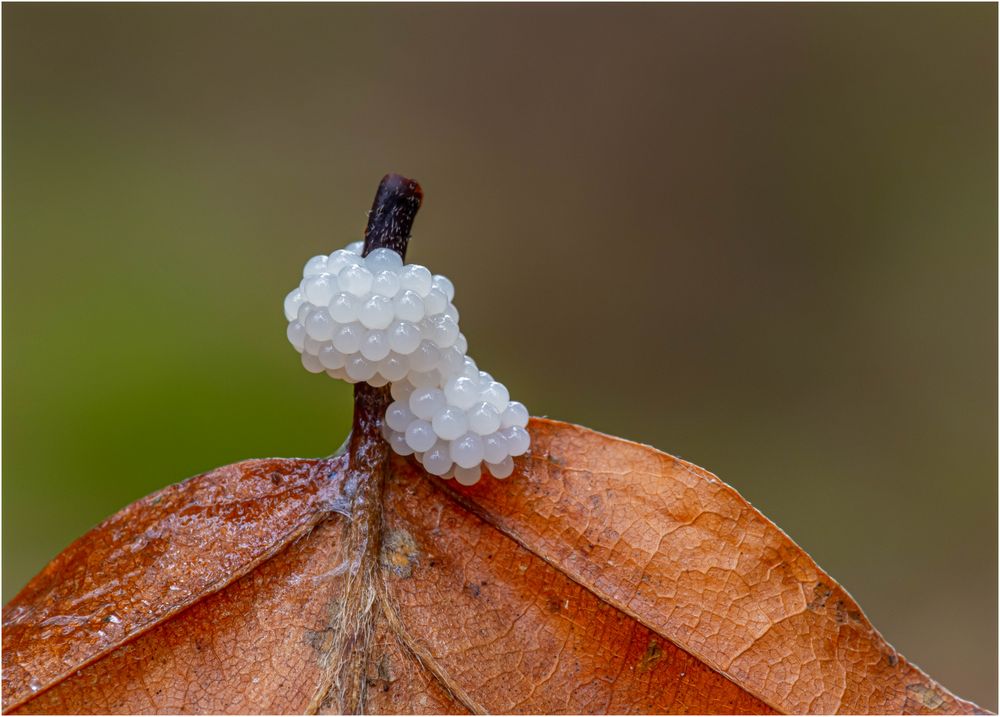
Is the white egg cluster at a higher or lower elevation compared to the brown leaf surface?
higher

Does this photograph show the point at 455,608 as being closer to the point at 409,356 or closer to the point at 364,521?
the point at 364,521

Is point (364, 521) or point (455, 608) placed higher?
point (364, 521)

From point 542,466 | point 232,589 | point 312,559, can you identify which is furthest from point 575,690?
point 232,589

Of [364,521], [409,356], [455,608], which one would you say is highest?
[409,356]

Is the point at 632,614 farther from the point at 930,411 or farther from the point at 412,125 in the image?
the point at 412,125

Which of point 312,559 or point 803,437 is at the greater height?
point 803,437

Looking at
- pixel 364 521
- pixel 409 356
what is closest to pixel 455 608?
Result: pixel 364 521
